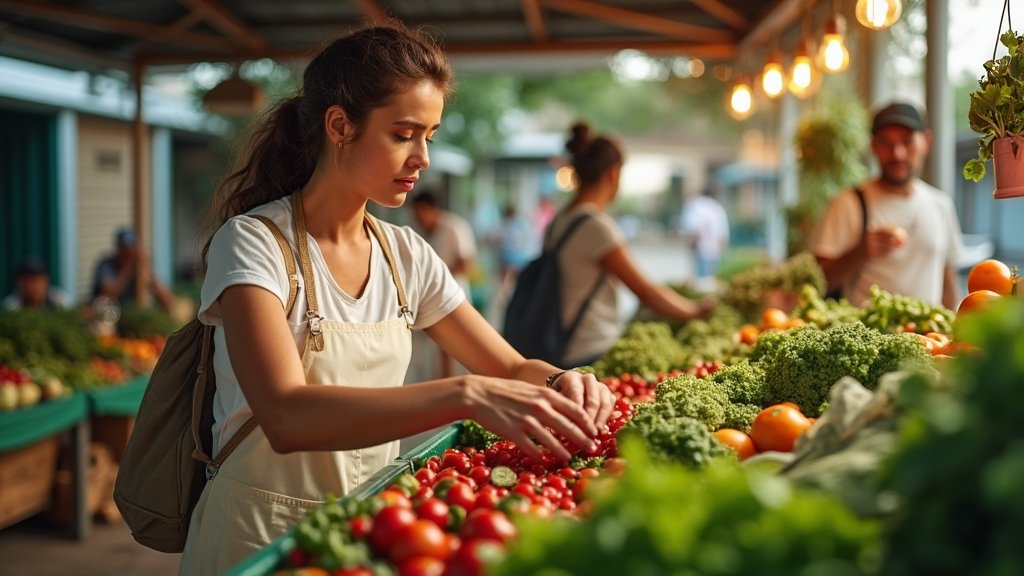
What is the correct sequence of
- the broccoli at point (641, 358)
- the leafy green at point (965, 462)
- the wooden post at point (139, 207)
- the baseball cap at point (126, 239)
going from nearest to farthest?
the leafy green at point (965, 462), the broccoli at point (641, 358), the baseball cap at point (126, 239), the wooden post at point (139, 207)

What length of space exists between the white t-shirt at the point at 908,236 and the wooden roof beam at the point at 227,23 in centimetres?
526

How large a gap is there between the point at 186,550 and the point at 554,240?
3.04 metres

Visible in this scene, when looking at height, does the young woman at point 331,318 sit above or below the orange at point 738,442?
above

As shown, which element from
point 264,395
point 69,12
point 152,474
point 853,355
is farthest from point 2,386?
point 853,355

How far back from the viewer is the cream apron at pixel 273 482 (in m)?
2.24

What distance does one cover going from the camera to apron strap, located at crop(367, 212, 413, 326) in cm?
248

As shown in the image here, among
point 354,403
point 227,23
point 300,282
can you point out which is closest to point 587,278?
point 300,282

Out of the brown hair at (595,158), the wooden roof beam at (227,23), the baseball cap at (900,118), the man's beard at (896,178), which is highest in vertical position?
the wooden roof beam at (227,23)

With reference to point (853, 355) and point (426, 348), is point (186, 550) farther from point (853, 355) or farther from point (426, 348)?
point (426, 348)

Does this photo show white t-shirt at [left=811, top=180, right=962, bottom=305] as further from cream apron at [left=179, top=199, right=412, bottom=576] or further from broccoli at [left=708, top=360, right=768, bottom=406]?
cream apron at [left=179, top=199, right=412, bottom=576]

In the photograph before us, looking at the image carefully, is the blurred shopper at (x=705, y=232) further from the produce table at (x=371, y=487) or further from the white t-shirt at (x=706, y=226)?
the produce table at (x=371, y=487)

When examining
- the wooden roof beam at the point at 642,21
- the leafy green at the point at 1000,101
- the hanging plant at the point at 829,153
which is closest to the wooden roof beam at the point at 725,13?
the wooden roof beam at the point at 642,21

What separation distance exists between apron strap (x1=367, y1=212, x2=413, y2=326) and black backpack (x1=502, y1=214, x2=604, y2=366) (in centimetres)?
251

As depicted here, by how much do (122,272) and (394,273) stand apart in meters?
7.74
